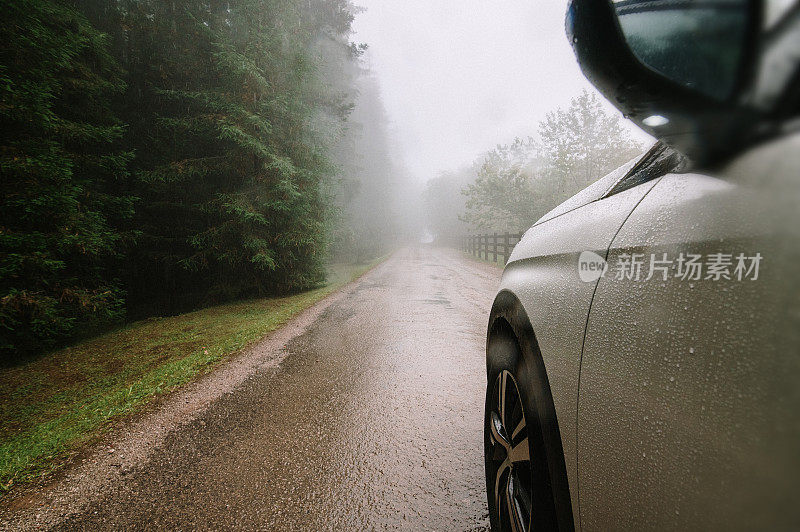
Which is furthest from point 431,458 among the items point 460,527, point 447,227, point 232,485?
point 447,227

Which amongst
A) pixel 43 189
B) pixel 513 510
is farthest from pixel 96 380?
pixel 513 510

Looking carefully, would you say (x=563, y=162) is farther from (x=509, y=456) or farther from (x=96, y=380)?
(x=96, y=380)

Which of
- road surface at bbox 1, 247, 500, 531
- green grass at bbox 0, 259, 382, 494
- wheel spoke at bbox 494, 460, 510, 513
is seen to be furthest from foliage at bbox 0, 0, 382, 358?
wheel spoke at bbox 494, 460, 510, 513

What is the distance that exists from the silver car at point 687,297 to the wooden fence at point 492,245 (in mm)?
7811

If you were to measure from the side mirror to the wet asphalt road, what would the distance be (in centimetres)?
202

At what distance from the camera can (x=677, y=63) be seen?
0.51 m

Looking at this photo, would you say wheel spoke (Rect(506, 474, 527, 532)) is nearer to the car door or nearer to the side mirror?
the car door

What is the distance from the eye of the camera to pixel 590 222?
1.12 metres

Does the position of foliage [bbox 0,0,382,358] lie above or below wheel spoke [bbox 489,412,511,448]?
above

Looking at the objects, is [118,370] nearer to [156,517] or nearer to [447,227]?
[156,517]

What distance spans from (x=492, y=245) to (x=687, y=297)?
18.9m

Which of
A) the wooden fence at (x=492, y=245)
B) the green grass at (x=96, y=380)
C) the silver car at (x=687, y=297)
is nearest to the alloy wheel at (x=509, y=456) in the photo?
the silver car at (x=687, y=297)

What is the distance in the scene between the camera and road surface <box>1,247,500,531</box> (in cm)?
181

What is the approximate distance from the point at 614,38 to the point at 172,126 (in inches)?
409
